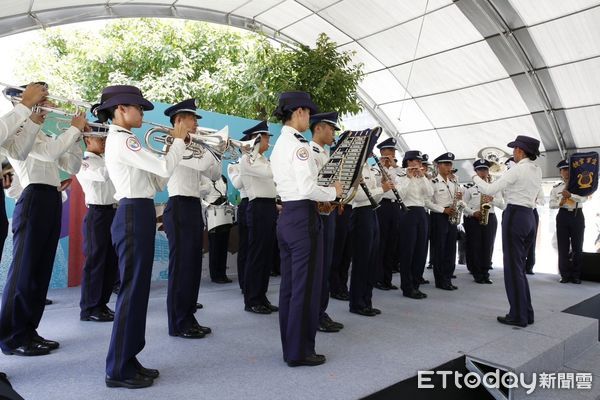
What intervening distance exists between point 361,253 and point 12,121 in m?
3.11

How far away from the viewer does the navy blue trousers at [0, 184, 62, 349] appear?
299cm

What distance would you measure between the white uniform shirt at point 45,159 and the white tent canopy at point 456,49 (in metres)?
6.15

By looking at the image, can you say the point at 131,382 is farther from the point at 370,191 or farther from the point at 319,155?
the point at 370,191

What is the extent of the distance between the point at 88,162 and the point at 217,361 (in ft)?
7.58

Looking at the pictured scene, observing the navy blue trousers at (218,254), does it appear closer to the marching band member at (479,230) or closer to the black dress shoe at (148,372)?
the black dress shoe at (148,372)

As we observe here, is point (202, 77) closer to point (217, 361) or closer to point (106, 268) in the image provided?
point (106, 268)

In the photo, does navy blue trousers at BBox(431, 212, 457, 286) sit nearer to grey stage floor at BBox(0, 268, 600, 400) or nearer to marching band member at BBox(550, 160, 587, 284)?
grey stage floor at BBox(0, 268, 600, 400)

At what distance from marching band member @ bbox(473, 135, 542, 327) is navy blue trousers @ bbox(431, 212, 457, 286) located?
1753mm

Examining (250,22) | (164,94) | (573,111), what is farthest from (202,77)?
(573,111)

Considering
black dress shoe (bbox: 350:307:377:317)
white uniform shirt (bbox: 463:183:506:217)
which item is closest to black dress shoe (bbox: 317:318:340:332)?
black dress shoe (bbox: 350:307:377:317)

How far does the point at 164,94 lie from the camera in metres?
9.94

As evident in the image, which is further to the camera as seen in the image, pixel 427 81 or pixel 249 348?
pixel 427 81

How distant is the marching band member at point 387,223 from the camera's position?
18.5ft

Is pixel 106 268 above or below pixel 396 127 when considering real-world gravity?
below
